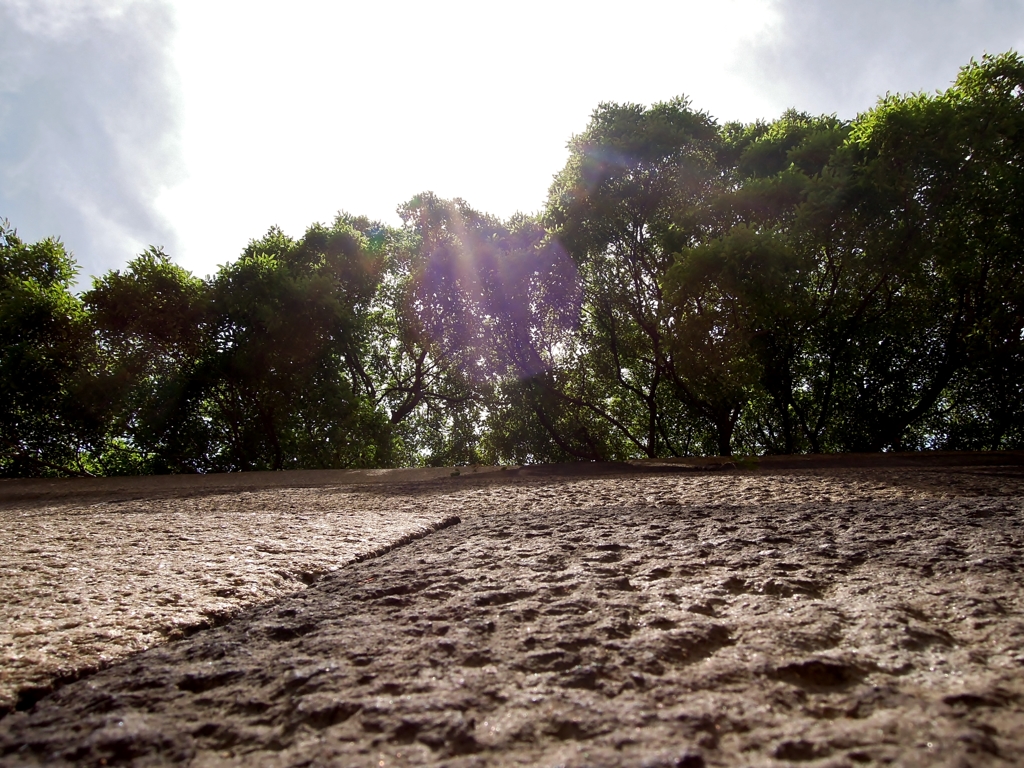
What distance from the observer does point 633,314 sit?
921 cm

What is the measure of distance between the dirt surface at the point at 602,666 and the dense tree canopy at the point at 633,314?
565cm

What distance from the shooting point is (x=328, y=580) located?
1.23m

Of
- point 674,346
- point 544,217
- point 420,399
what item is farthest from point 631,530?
point 420,399

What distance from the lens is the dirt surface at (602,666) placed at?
1.84ft

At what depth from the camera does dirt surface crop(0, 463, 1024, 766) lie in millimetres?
562

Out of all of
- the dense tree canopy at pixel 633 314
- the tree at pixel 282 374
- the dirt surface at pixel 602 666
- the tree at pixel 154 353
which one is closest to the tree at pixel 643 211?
the dense tree canopy at pixel 633 314

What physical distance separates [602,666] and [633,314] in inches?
346

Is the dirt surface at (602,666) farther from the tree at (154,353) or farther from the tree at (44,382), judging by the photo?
the tree at (44,382)

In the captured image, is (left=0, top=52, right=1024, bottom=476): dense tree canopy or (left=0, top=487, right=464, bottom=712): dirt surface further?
(left=0, top=52, right=1024, bottom=476): dense tree canopy

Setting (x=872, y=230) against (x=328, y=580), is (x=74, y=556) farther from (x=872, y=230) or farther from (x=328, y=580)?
(x=872, y=230)

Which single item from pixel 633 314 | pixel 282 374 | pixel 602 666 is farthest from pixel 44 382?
pixel 602 666

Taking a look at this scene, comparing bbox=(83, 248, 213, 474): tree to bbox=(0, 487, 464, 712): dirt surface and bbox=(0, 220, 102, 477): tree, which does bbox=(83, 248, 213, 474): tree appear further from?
bbox=(0, 487, 464, 712): dirt surface

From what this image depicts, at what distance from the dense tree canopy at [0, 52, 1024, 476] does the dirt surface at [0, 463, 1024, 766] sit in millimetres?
5649

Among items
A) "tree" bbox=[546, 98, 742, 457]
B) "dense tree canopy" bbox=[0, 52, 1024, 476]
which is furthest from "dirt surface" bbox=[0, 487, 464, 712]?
"tree" bbox=[546, 98, 742, 457]
